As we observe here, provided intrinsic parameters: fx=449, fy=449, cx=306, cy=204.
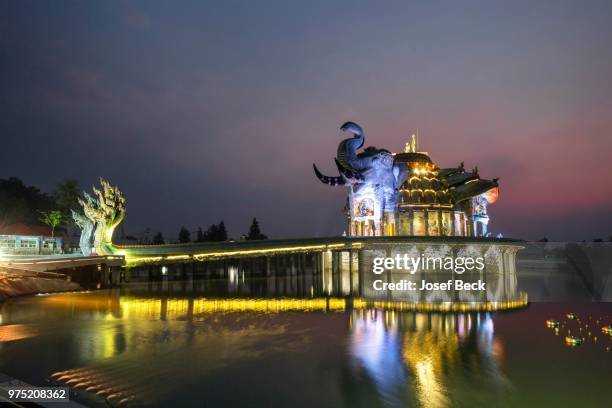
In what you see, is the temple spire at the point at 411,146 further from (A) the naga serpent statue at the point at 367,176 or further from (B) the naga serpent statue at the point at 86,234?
(B) the naga serpent statue at the point at 86,234

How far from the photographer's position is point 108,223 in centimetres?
4241

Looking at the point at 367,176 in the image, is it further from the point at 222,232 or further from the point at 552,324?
the point at 222,232

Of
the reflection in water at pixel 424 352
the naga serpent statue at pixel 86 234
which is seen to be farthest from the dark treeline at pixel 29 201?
the reflection in water at pixel 424 352

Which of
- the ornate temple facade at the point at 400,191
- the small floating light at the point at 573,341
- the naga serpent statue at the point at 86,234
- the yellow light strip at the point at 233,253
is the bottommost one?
the small floating light at the point at 573,341

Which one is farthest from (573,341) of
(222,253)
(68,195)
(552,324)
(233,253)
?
(68,195)

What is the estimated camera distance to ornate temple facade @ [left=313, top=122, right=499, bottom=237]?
48062 mm

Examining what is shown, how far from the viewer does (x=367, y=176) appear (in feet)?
159

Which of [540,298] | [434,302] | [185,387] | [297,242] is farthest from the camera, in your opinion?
[297,242]

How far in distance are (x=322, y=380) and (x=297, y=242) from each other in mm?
28342

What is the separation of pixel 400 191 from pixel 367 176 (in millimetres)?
4656

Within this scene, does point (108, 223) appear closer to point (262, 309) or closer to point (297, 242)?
point (297, 242)

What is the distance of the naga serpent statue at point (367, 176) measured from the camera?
47500 millimetres

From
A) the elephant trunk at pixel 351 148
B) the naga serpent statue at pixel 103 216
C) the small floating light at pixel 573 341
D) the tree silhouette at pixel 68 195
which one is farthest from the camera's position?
the tree silhouette at pixel 68 195


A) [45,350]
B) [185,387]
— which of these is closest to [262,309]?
[45,350]
